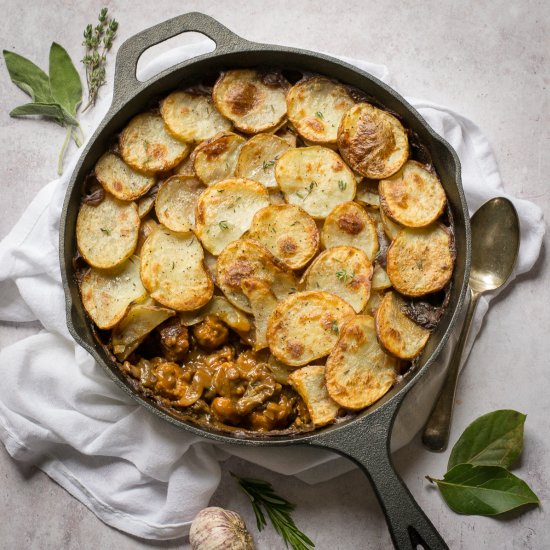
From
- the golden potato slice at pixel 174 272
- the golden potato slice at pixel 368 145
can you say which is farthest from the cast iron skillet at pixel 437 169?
the golden potato slice at pixel 174 272

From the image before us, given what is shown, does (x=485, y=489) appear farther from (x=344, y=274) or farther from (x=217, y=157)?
(x=217, y=157)

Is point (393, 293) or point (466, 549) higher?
point (393, 293)

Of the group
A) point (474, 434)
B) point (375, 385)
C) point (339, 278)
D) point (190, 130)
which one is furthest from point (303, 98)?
point (474, 434)

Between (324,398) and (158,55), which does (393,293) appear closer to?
(324,398)

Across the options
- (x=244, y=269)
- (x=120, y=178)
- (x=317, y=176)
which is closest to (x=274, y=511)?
(x=244, y=269)

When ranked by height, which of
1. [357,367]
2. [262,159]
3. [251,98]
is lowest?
[357,367]

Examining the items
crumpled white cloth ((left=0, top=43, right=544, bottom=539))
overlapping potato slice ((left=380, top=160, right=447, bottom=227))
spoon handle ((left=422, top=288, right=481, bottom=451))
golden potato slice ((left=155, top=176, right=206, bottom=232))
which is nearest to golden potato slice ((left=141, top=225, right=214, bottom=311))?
golden potato slice ((left=155, top=176, right=206, bottom=232))
